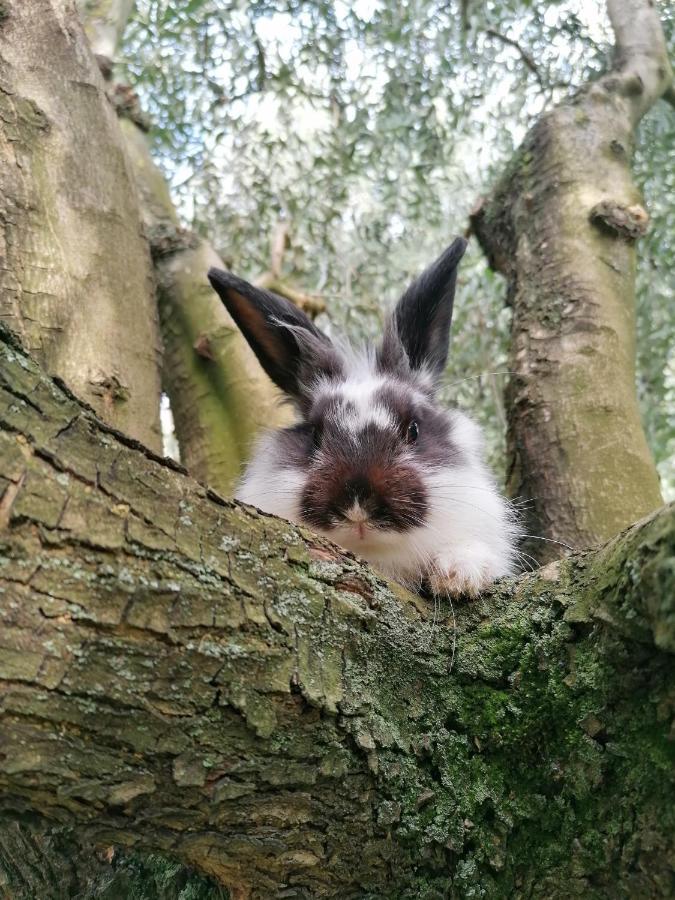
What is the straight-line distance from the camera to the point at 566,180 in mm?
4754

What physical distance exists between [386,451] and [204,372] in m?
1.88

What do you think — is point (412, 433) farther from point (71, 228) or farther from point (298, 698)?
point (298, 698)

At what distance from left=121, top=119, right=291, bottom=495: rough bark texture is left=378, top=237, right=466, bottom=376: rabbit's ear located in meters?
0.80

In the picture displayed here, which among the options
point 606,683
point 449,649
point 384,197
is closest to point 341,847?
point 449,649

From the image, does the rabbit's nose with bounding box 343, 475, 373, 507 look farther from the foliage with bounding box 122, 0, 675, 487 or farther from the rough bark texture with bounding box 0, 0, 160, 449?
the foliage with bounding box 122, 0, 675, 487

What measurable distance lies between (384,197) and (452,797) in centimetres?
600

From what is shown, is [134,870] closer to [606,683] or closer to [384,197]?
[606,683]

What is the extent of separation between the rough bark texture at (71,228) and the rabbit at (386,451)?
536mm

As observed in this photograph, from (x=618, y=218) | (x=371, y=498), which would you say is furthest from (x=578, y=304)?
(x=371, y=498)

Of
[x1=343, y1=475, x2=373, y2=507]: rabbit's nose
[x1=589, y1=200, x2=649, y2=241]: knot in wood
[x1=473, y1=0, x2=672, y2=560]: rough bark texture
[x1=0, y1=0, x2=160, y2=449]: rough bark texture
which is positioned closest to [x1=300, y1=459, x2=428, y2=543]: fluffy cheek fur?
[x1=343, y1=475, x2=373, y2=507]: rabbit's nose

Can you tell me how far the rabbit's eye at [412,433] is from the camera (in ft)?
12.2

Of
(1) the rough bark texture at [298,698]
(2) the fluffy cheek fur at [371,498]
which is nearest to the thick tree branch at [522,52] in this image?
(2) the fluffy cheek fur at [371,498]

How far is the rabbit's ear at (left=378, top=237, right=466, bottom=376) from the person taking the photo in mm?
4055

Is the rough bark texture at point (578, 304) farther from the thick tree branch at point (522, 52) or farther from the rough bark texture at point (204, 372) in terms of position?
the rough bark texture at point (204, 372)
